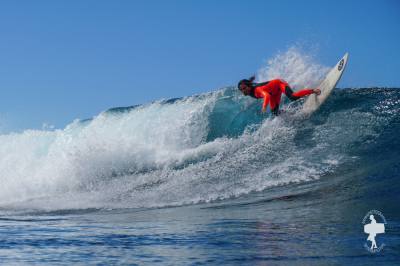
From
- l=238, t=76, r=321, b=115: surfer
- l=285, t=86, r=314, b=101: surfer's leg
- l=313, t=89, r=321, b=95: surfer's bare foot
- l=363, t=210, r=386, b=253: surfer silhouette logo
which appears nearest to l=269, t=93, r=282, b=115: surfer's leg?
l=238, t=76, r=321, b=115: surfer

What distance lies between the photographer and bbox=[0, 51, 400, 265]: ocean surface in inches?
133

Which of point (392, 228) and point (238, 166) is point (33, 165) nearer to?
point (238, 166)

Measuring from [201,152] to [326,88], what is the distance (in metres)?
3.15

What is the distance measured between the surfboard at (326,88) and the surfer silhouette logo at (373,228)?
649cm

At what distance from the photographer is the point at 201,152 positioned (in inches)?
457

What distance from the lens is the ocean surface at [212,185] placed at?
338 centimetres

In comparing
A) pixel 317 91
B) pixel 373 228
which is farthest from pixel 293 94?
pixel 373 228

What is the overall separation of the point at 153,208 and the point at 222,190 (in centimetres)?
125

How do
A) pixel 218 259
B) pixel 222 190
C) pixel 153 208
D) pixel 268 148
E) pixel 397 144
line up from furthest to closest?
pixel 268 148
pixel 397 144
pixel 222 190
pixel 153 208
pixel 218 259

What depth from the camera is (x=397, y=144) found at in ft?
30.0

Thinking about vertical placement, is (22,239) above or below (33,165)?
below

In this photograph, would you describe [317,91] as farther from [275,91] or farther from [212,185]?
[212,185]

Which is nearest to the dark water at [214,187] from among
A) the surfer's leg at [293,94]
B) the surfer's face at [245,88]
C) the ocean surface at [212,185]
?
the ocean surface at [212,185]

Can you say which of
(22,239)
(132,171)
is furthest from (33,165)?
(22,239)
